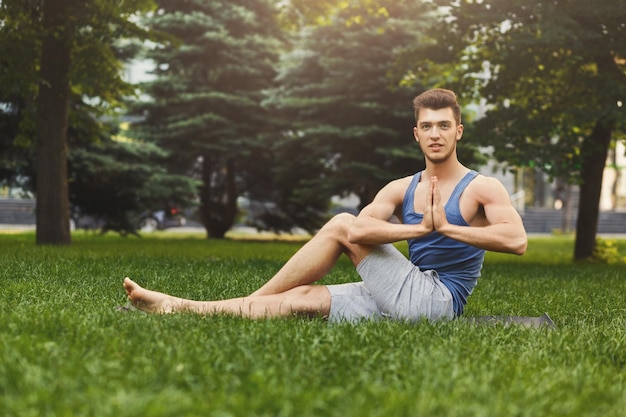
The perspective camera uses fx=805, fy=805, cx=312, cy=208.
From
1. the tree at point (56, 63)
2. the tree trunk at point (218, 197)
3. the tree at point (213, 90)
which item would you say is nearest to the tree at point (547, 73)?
the tree at point (56, 63)

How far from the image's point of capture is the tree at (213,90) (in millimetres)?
23047

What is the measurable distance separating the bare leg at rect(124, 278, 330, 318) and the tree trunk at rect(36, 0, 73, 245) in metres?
10.2

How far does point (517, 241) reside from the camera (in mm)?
4820

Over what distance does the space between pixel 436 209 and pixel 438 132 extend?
0.62 metres

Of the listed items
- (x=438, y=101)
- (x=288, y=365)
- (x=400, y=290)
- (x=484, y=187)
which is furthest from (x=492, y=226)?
(x=288, y=365)

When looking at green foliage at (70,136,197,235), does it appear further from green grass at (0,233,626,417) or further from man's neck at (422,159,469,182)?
man's neck at (422,159,469,182)

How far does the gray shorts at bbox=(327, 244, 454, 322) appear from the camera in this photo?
5.01 metres

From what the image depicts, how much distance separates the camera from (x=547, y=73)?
539 inches

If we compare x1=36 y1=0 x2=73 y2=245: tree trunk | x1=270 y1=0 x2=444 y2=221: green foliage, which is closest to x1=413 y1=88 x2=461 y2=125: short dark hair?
x1=36 y1=0 x2=73 y2=245: tree trunk

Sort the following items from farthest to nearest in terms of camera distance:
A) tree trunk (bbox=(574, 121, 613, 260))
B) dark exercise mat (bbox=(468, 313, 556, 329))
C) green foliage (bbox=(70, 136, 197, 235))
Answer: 1. green foliage (bbox=(70, 136, 197, 235))
2. tree trunk (bbox=(574, 121, 613, 260))
3. dark exercise mat (bbox=(468, 313, 556, 329))

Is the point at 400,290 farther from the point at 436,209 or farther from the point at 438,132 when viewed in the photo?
Answer: the point at 438,132

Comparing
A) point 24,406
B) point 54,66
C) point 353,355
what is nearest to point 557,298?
point 353,355

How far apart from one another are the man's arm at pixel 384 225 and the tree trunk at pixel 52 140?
34.7 ft

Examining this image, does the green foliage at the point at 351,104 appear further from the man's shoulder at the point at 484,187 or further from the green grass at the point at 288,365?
the green grass at the point at 288,365
